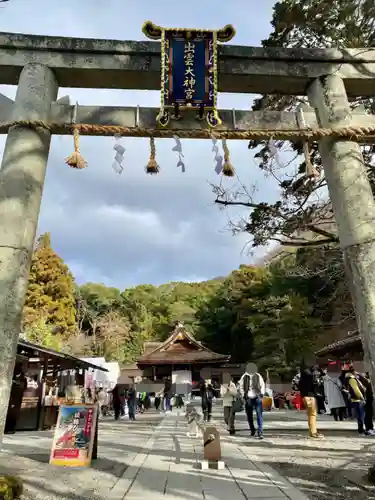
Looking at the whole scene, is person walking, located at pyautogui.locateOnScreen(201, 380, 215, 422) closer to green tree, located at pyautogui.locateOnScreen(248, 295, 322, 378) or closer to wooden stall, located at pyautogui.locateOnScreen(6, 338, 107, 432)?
wooden stall, located at pyautogui.locateOnScreen(6, 338, 107, 432)

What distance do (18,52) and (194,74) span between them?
248 cm

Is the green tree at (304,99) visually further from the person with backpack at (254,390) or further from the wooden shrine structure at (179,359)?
the wooden shrine structure at (179,359)

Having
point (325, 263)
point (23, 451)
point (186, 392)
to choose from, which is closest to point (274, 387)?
point (186, 392)

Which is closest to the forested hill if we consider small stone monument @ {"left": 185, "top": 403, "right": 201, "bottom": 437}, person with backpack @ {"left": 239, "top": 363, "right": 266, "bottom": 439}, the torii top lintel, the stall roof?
person with backpack @ {"left": 239, "top": 363, "right": 266, "bottom": 439}

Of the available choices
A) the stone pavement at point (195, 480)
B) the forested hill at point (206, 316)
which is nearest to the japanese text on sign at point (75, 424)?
the stone pavement at point (195, 480)

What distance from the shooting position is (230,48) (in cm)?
602

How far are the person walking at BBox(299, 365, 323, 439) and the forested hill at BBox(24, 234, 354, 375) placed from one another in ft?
19.9

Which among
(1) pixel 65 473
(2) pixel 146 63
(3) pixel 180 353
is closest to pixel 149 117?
(2) pixel 146 63

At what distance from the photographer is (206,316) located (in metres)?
51.1

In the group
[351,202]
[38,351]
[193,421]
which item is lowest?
[193,421]

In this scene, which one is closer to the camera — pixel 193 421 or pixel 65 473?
pixel 65 473

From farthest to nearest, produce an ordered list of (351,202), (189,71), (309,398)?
1. (309,398)
2. (189,71)
3. (351,202)

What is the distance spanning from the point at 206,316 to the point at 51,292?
20.2 m

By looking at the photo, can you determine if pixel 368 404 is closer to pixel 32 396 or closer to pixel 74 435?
pixel 74 435
